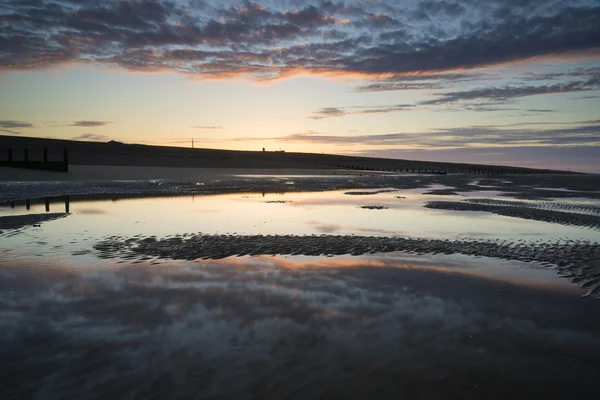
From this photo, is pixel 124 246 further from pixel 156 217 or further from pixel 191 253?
A: pixel 156 217

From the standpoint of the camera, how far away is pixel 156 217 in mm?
18812

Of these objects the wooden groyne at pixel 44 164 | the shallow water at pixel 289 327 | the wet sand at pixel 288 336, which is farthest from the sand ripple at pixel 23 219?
the wooden groyne at pixel 44 164

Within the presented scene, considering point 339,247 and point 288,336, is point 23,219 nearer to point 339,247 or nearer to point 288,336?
point 339,247

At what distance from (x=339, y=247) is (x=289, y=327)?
6.39 m

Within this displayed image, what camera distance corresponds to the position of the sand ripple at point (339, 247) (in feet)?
36.8

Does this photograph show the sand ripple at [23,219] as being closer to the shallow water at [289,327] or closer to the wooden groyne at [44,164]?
the shallow water at [289,327]

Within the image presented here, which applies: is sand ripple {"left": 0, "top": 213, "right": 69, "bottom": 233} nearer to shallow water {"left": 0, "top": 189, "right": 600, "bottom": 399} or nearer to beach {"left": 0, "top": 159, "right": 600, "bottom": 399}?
beach {"left": 0, "top": 159, "right": 600, "bottom": 399}

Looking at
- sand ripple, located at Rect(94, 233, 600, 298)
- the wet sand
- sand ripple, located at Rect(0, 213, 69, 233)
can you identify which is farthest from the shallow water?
sand ripple, located at Rect(0, 213, 69, 233)

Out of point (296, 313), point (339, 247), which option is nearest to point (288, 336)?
point (296, 313)

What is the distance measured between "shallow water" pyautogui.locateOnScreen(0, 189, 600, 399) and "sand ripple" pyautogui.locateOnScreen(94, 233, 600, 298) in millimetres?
654

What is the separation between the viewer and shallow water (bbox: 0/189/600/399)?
4.82 metres

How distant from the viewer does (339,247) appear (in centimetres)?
1262

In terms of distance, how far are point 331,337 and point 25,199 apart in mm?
25417

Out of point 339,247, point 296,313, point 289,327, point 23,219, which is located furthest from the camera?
point 23,219
